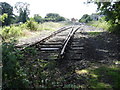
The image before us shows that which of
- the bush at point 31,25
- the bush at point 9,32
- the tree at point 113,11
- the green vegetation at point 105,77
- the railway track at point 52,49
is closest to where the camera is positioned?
the green vegetation at point 105,77

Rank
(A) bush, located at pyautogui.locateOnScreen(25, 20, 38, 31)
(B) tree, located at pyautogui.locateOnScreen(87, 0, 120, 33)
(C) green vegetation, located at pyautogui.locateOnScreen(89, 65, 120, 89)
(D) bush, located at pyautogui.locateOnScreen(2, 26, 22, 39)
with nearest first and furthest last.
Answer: (C) green vegetation, located at pyautogui.locateOnScreen(89, 65, 120, 89) < (D) bush, located at pyautogui.locateOnScreen(2, 26, 22, 39) < (B) tree, located at pyautogui.locateOnScreen(87, 0, 120, 33) < (A) bush, located at pyautogui.locateOnScreen(25, 20, 38, 31)

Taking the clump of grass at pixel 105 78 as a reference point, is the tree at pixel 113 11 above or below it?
above

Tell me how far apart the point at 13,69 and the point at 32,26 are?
62.9ft

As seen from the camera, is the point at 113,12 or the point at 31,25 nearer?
the point at 113,12

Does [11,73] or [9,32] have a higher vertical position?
[9,32]

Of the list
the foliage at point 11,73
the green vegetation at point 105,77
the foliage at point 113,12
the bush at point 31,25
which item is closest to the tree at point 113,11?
the foliage at point 113,12

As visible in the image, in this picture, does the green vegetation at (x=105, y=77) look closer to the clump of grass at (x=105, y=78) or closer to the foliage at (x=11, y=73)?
the clump of grass at (x=105, y=78)

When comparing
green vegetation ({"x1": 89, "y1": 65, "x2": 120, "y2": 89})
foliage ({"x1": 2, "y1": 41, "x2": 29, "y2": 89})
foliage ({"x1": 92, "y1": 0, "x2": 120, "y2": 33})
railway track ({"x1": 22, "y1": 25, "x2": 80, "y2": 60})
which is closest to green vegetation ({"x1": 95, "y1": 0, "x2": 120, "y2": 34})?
foliage ({"x1": 92, "y1": 0, "x2": 120, "y2": 33})

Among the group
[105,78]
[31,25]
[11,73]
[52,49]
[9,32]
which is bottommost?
[105,78]

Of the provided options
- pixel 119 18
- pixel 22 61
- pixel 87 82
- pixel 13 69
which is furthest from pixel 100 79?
pixel 119 18

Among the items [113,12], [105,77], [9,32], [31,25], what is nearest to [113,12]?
[113,12]

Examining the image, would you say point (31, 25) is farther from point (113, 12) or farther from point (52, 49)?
point (52, 49)

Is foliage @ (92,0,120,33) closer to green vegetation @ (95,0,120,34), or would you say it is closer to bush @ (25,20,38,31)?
green vegetation @ (95,0,120,34)

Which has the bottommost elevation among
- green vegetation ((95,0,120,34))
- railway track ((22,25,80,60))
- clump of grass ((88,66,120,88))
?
clump of grass ((88,66,120,88))
